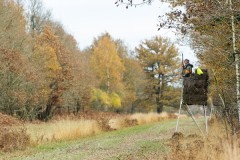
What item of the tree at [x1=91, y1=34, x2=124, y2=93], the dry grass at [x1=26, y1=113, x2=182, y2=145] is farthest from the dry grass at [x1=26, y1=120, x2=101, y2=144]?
the tree at [x1=91, y1=34, x2=124, y2=93]

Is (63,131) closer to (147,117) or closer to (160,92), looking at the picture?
(147,117)

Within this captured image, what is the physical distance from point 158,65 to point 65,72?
23.6 meters

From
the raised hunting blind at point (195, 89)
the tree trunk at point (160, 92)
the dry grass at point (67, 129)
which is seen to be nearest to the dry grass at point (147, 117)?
the dry grass at point (67, 129)

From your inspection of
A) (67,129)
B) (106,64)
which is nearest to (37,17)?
(106,64)

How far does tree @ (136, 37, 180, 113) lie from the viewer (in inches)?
2283

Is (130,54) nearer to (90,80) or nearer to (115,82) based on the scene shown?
(115,82)

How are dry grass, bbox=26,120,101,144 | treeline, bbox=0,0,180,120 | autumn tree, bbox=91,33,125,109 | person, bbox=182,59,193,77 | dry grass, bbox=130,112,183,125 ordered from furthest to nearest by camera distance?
1. autumn tree, bbox=91,33,125,109
2. dry grass, bbox=130,112,183,125
3. treeline, bbox=0,0,180,120
4. dry grass, bbox=26,120,101,144
5. person, bbox=182,59,193,77

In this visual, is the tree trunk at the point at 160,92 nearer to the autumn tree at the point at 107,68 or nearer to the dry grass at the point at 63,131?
the autumn tree at the point at 107,68

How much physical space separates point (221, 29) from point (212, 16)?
2.49 meters

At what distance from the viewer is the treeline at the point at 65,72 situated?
99.7ft

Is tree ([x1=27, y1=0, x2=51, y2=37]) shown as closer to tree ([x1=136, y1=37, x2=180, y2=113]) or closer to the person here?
tree ([x1=136, y1=37, x2=180, y2=113])

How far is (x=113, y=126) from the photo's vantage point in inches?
1097

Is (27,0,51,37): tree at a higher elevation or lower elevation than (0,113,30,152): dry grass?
higher

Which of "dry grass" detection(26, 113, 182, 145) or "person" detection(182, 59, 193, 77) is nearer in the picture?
"person" detection(182, 59, 193, 77)
